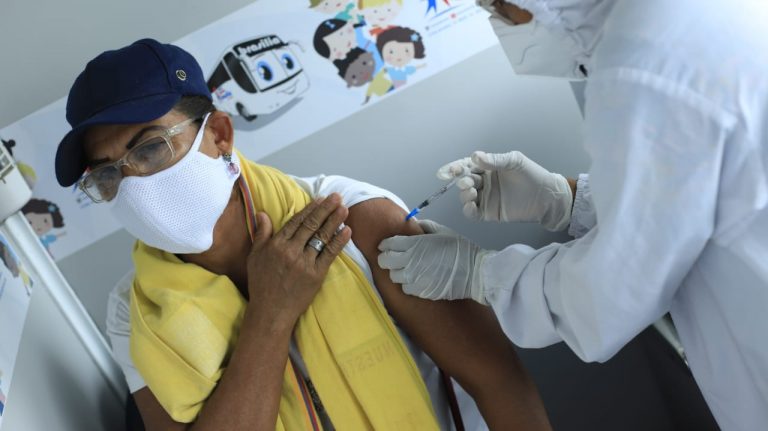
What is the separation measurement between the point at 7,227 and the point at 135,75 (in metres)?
0.81

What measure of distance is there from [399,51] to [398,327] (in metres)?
0.96

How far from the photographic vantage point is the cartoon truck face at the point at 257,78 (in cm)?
187

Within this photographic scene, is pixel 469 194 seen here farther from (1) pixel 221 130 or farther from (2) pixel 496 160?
(1) pixel 221 130

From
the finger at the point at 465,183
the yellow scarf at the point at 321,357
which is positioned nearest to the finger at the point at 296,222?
the yellow scarf at the point at 321,357

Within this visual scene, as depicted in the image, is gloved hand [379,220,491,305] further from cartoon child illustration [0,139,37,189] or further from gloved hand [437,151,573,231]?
cartoon child illustration [0,139,37,189]

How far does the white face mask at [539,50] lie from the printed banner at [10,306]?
4.22 ft

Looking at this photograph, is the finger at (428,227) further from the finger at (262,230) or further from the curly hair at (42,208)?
the curly hair at (42,208)

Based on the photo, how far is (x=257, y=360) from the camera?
130cm

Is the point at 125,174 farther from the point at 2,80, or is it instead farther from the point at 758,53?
the point at 758,53

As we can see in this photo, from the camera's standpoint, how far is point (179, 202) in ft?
4.29

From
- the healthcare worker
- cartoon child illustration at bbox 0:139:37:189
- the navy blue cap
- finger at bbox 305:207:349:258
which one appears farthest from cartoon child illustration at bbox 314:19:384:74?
cartoon child illustration at bbox 0:139:37:189

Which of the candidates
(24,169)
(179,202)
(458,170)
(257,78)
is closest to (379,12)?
(257,78)

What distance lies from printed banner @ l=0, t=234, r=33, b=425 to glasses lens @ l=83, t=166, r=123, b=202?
377mm

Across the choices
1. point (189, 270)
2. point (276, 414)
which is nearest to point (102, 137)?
point (189, 270)
